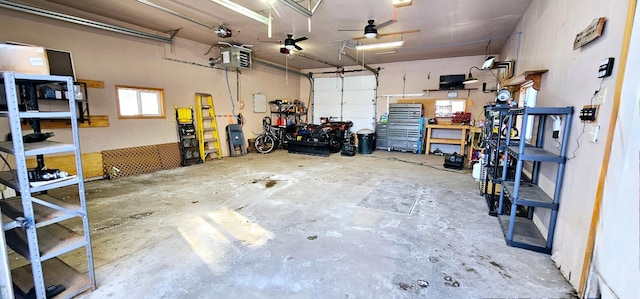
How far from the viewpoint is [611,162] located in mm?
1638

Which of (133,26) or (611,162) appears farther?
(133,26)

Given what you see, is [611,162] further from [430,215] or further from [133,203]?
[133,203]

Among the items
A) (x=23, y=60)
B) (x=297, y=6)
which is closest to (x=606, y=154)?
(x=297, y=6)

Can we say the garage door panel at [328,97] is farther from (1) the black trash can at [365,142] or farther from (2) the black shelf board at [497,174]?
(2) the black shelf board at [497,174]

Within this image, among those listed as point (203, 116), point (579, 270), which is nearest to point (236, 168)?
point (203, 116)

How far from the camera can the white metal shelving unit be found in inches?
60.0

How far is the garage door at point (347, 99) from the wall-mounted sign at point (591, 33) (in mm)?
7205

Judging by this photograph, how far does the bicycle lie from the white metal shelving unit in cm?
617

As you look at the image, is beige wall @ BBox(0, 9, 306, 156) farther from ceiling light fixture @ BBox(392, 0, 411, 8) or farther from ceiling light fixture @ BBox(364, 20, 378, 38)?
ceiling light fixture @ BBox(392, 0, 411, 8)

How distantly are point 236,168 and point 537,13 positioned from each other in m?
5.87

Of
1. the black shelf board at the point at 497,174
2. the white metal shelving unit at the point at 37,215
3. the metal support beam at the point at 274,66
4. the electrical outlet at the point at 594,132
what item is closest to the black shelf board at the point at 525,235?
the black shelf board at the point at 497,174

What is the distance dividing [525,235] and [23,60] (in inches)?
173

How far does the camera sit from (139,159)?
541 cm

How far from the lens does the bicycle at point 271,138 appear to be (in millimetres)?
8219
